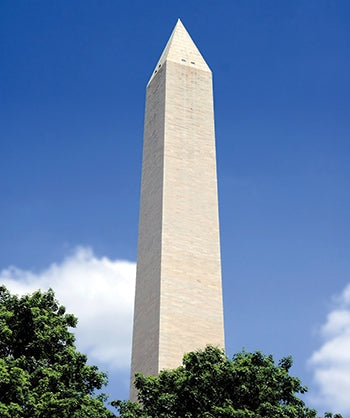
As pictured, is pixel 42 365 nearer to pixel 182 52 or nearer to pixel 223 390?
pixel 223 390

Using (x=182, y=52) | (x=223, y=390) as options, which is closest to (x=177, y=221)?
(x=182, y=52)

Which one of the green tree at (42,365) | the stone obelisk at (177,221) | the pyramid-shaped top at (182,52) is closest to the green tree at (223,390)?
the green tree at (42,365)

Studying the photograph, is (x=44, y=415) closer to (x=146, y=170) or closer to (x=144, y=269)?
(x=144, y=269)

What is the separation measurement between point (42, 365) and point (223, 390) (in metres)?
5.68

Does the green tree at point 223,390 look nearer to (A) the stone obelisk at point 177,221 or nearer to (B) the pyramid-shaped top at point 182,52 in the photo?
(A) the stone obelisk at point 177,221

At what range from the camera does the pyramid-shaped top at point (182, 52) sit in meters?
39.5

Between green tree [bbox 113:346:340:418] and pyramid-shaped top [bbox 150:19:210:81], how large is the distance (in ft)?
71.0

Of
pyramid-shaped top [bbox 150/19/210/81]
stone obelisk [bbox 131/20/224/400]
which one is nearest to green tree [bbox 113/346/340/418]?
stone obelisk [bbox 131/20/224/400]

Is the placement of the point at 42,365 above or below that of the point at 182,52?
below

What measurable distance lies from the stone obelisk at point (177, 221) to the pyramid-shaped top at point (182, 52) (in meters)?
0.07

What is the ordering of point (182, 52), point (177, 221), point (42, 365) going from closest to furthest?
point (42, 365)
point (177, 221)
point (182, 52)

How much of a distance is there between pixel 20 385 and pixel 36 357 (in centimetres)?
232

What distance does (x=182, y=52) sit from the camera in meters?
40.0

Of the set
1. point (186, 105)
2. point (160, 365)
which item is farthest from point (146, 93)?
point (160, 365)
